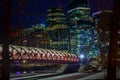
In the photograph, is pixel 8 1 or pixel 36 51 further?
pixel 36 51

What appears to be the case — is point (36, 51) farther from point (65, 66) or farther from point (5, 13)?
point (5, 13)

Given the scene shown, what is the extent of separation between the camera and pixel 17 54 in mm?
59000

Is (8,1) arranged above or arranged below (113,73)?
above

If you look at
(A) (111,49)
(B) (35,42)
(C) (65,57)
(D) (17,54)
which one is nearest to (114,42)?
(A) (111,49)

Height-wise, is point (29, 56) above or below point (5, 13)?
below

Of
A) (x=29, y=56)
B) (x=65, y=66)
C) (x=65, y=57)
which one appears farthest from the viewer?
(x=65, y=57)

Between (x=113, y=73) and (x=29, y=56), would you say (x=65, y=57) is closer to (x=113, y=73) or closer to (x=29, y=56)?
(x=29, y=56)

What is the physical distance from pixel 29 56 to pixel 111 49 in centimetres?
4836

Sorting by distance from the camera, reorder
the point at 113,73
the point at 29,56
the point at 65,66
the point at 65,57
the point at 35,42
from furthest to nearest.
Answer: the point at 35,42, the point at 65,57, the point at 65,66, the point at 29,56, the point at 113,73

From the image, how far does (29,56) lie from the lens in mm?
64438

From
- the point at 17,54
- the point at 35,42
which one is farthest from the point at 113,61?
the point at 35,42

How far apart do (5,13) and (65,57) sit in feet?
226

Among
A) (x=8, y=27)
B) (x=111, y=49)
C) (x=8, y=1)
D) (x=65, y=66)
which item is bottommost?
(x=65, y=66)

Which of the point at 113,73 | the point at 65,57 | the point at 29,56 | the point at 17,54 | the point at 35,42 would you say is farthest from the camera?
the point at 35,42
